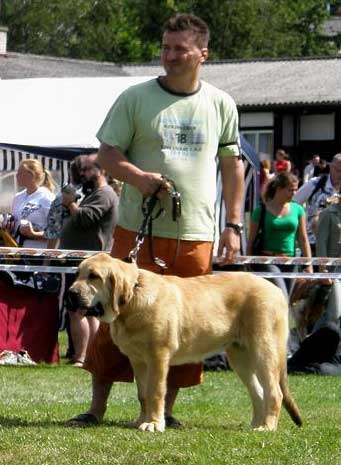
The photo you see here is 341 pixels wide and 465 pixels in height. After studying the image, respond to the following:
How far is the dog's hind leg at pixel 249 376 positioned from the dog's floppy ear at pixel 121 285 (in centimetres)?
95

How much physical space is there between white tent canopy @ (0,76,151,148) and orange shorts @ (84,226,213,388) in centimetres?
797

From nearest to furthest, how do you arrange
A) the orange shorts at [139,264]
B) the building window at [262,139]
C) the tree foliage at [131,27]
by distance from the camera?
the orange shorts at [139,264]
the building window at [262,139]
the tree foliage at [131,27]

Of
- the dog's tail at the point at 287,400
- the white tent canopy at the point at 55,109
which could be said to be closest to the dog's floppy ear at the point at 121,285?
the dog's tail at the point at 287,400

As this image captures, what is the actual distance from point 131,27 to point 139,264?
2552 inches

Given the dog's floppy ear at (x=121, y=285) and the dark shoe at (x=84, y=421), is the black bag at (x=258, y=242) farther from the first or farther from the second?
the dog's floppy ear at (x=121, y=285)

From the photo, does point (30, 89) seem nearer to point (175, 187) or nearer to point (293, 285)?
point (293, 285)

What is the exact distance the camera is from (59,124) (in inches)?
605

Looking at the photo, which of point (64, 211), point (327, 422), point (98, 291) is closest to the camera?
point (98, 291)

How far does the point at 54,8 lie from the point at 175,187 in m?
61.0

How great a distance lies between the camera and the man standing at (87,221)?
1172cm

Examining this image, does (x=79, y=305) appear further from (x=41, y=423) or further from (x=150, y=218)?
(x=41, y=423)

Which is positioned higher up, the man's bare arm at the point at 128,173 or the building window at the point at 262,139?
the man's bare arm at the point at 128,173

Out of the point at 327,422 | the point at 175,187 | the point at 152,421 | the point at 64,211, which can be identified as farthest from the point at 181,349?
the point at 64,211

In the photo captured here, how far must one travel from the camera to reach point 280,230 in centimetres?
1221
